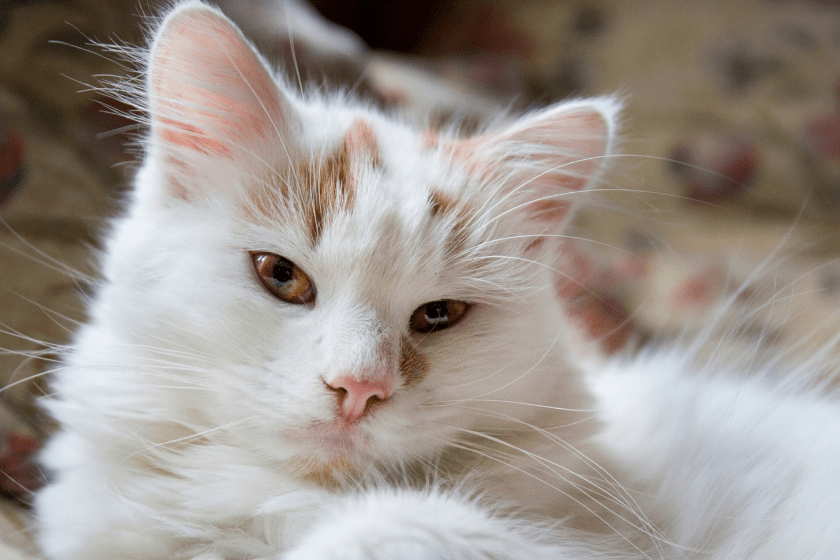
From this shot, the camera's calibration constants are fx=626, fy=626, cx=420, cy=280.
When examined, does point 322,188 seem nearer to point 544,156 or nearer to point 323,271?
point 323,271

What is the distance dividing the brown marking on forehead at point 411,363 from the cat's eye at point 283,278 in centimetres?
15

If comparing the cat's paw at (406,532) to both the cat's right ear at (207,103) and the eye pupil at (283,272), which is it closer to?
the eye pupil at (283,272)

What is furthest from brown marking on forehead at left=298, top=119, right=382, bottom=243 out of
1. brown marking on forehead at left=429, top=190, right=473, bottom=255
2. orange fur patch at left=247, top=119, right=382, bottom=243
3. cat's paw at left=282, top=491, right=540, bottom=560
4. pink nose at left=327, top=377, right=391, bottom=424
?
cat's paw at left=282, top=491, right=540, bottom=560

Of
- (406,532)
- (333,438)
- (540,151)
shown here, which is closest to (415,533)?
(406,532)

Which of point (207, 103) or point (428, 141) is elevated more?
point (428, 141)

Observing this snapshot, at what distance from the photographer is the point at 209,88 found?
3.15ft

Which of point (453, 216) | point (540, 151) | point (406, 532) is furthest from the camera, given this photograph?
point (540, 151)

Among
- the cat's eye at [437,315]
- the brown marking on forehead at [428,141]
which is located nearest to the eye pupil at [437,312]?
the cat's eye at [437,315]

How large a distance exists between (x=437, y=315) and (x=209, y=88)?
0.49m

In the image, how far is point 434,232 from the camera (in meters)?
0.94

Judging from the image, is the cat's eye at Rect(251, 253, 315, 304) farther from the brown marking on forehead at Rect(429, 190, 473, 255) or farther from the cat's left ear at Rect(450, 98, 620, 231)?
the cat's left ear at Rect(450, 98, 620, 231)

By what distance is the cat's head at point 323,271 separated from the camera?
84 cm

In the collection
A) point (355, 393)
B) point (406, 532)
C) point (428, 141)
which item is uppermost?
point (428, 141)

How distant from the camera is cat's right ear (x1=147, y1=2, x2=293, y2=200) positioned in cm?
94
